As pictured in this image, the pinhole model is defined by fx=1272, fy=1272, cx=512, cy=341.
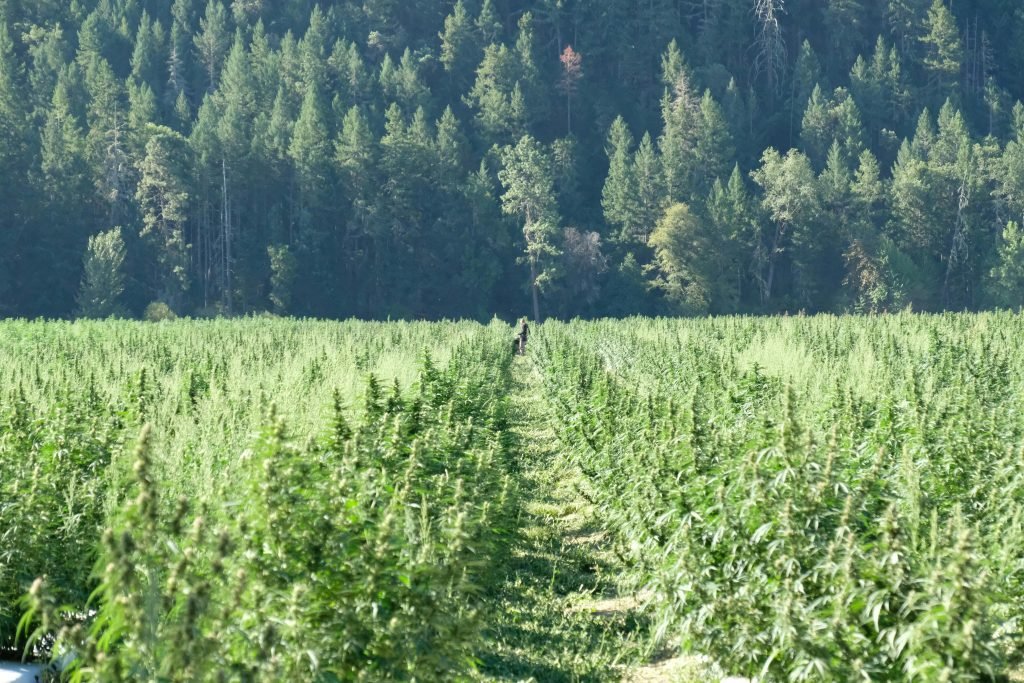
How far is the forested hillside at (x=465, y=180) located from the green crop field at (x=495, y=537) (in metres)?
57.2

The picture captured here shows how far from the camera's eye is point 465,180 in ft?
258

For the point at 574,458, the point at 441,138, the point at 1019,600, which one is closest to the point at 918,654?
the point at 1019,600

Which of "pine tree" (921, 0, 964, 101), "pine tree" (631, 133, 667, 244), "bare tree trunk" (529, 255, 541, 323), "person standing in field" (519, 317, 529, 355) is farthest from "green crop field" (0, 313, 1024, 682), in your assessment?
"pine tree" (921, 0, 964, 101)

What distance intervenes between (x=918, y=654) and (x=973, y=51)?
102 m

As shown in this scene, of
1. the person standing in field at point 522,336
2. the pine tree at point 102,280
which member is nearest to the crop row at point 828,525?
the person standing in field at point 522,336

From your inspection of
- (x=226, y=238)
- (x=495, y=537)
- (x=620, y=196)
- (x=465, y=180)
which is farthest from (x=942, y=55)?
(x=495, y=537)

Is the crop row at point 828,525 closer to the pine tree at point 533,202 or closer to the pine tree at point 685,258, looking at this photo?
the pine tree at point 685,258

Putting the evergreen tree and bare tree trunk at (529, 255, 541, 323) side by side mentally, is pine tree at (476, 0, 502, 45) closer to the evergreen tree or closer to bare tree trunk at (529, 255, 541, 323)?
bare tree trunk at (529, 255, 541, 323)

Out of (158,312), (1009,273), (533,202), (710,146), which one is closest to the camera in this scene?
(158,312)

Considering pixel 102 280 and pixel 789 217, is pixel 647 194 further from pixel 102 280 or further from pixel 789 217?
pixel 102 280

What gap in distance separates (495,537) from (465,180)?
70125mm

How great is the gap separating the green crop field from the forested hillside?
188 ft

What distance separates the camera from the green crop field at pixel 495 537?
16.4 feet

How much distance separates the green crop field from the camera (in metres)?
4.99
